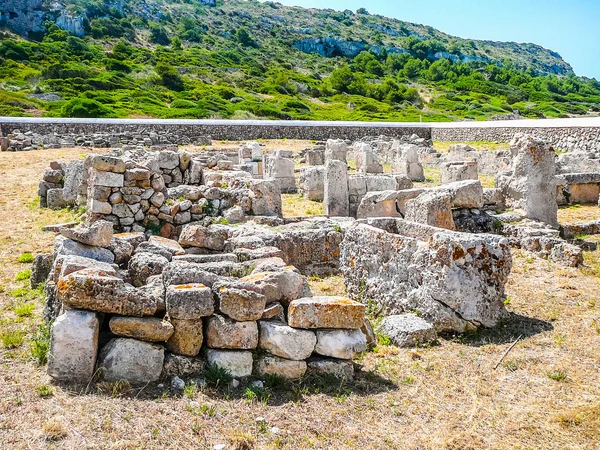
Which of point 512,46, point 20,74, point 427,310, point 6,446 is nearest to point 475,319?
point 427,310

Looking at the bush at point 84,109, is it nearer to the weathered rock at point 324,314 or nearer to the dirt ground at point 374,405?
the dirt ground at point 374,405

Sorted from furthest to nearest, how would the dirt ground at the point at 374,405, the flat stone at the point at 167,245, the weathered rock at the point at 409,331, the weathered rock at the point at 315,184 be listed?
the weathered rock at the point at 315,184 → the flat stone at the point at 167,245 → the weathered rock at the point at 409,331 → the dirt ground at the point at 374,405

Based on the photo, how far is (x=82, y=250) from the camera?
651cm

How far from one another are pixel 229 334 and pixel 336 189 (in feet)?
28.2

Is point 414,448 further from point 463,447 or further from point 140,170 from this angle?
point 140,170

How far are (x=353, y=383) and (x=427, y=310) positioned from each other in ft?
5.42

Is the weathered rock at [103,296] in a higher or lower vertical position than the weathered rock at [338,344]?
higher

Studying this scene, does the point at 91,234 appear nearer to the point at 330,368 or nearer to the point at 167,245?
the point at 167,245

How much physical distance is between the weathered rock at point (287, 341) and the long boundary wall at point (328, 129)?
24.6m

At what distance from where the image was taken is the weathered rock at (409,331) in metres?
5.80

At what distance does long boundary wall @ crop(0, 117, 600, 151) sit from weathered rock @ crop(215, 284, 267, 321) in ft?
81.4

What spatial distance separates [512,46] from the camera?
195375 millimetres

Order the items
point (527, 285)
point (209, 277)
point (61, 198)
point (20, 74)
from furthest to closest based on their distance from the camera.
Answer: point (20, 74), point (61, 198), point (527, 285), point (209, 277)

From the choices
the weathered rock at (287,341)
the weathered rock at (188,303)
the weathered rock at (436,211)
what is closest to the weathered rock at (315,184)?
the weathered rock at (436,211)
